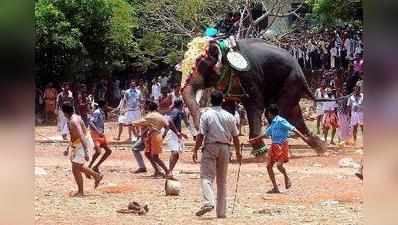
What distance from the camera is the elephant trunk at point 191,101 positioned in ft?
44.2

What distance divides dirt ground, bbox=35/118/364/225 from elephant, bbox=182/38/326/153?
1.06m

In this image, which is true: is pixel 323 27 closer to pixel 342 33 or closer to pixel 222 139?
pixel 342 33

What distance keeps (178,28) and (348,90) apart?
5816 millimetres

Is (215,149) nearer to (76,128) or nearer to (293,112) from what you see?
(76,128)

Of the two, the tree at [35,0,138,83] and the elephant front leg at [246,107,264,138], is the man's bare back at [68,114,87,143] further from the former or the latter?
the tree at [35,0,138,83]

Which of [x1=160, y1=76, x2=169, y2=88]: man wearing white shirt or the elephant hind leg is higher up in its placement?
[x1=160, y1=76, x2=169, y2=88]: man wearing white shirt


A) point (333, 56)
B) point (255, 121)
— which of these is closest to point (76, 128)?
point (255, 121)

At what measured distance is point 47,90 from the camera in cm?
2383

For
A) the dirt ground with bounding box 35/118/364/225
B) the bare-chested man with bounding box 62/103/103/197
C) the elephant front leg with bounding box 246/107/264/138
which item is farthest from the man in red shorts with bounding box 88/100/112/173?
the elephant front leg with bounding box 246/107/264/138

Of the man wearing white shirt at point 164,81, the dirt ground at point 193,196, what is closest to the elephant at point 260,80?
the dirt ground at point 193,196

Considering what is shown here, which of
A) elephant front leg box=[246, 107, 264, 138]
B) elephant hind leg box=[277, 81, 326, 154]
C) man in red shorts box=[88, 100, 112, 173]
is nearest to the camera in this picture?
man in red shorts box=[88, 100, 112, 173]

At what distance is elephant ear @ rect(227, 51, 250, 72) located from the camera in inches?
569

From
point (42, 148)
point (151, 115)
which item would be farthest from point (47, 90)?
point (151, 115)

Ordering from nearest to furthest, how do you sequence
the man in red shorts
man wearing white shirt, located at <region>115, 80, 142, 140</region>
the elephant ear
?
the man in red shorts < the elephant ear < man wearing white shirt, located at <region>115, 80, 142, 140</region>
